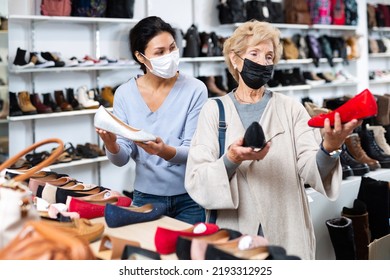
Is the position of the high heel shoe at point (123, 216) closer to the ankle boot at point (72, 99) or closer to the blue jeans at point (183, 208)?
the blue jeans at point (183, 208)

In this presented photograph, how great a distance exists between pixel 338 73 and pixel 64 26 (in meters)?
3.76

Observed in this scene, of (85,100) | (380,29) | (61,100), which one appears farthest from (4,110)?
(380,29)

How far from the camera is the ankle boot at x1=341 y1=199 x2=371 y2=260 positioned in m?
3.11

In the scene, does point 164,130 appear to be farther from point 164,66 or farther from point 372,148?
point 372,148

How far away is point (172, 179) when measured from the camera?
2209 millimetres

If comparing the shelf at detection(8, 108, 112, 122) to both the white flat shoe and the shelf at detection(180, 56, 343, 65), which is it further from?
the white flat shoe

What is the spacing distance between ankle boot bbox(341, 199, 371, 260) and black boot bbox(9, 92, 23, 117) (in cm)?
242

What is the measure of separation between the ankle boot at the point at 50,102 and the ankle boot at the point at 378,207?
241 cm

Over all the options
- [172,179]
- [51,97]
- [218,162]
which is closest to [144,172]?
[172,179]

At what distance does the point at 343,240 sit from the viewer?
2.97m

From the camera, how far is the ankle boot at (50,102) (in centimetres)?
436

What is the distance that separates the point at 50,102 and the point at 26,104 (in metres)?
0.22

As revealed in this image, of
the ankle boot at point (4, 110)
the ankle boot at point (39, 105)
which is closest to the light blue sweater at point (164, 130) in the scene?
the ankle boot at point (4, 110)

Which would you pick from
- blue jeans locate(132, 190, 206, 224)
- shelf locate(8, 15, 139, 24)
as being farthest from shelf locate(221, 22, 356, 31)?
blue jeans locate(132, 190, 206, 224)
